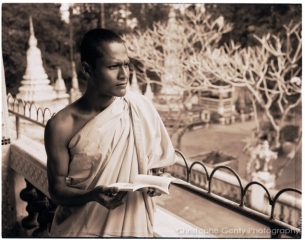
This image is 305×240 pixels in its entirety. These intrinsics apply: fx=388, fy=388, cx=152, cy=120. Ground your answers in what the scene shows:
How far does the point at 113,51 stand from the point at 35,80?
0.56m

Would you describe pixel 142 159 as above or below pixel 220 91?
below

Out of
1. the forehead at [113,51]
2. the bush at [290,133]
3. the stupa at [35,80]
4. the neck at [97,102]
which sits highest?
the forehead at [113,51]

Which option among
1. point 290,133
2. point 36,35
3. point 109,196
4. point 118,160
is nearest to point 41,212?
point 109,196

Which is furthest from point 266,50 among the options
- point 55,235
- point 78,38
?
point 55,235

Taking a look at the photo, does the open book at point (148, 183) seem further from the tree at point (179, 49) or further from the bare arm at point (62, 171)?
the tree at point (179, 49)

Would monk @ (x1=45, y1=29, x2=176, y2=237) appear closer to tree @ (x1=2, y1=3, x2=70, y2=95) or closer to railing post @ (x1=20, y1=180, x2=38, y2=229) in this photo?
tree @ (x1=2, y1=3, x2=70, y2=95)

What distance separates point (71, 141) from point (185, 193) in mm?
760

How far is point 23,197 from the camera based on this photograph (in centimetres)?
270

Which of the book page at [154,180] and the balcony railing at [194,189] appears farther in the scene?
the balcony railing at [194,189]

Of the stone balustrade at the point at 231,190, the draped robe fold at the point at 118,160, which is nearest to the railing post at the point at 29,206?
the draped robe fold at the point at 118,160

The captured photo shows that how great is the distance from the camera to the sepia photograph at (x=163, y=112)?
2273 mm

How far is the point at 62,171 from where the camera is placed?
2277mm

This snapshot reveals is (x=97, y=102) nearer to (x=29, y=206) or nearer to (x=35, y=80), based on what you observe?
(x=35, y=80)

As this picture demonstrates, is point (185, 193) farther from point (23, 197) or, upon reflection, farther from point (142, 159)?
point (23, 197)
